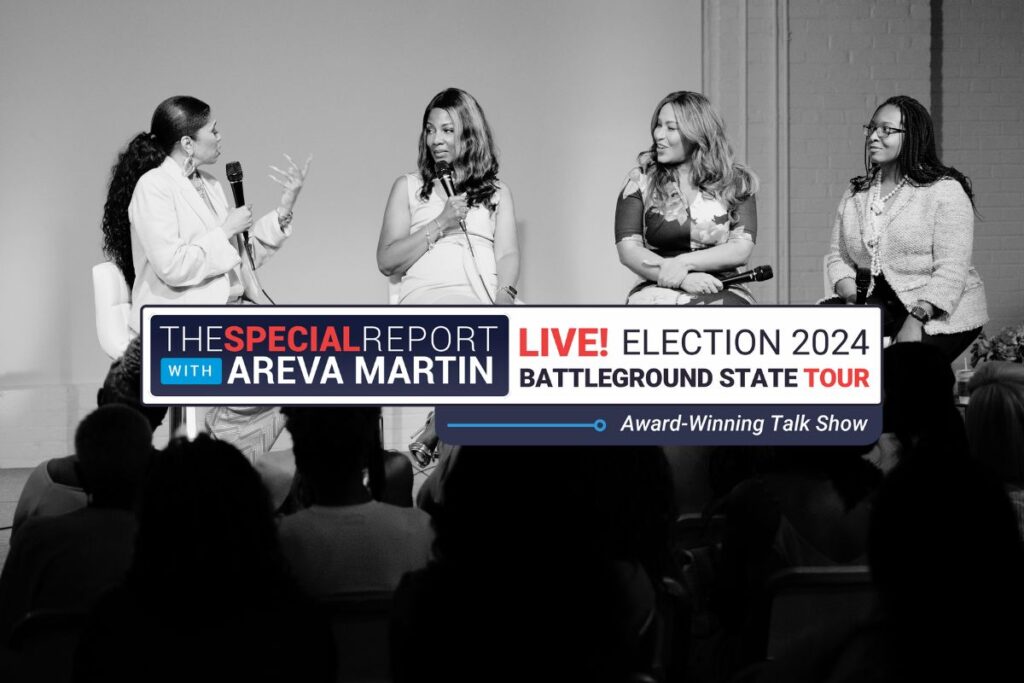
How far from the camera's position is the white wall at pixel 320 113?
5996 mm

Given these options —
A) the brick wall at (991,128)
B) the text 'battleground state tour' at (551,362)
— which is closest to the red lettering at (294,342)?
the text 'battleground state tour' at (551,362)

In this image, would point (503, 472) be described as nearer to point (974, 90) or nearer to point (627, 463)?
point (627, 463)

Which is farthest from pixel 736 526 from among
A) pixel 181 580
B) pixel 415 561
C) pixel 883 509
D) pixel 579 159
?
pixel 579 159

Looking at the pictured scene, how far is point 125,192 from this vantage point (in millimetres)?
3910

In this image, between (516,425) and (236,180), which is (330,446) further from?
(236,180)

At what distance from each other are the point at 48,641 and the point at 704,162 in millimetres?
2602

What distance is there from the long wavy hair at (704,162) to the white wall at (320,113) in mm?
2459

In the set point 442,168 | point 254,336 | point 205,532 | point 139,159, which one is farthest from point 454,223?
point 205,532

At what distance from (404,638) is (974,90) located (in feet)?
Answer: 19.2

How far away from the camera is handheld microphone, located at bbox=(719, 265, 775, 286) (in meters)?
3.44

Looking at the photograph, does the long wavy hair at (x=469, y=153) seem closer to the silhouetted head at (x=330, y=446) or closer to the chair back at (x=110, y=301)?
the chair back at (x=110, y=301)

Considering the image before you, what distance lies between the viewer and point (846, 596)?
172cm

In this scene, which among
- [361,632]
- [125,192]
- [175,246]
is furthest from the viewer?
[125,192]

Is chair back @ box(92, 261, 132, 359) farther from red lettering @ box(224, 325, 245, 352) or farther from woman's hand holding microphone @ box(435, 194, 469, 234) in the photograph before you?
red lettering @ box(224, 325, 245, 352)
